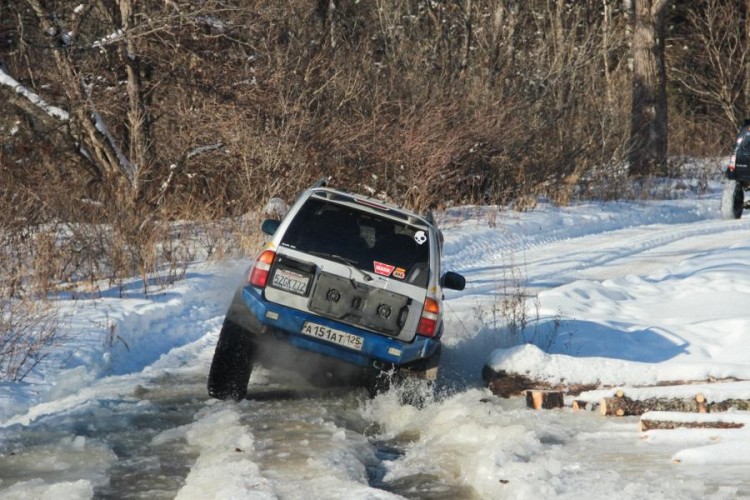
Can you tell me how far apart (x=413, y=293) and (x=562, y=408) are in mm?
1572

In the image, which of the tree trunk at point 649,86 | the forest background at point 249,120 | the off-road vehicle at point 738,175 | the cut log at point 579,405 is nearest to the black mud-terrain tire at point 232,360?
the cut log at point 579,405

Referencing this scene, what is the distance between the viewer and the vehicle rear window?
27.5ft

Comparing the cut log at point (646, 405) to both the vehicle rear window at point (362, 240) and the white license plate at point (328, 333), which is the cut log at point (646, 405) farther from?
the white license plate at point (328, 333)

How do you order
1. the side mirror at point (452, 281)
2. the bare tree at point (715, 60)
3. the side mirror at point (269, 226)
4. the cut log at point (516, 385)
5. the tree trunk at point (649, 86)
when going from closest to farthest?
the cut log at point (516, 385), the side mirror at point (269, 226), the side mirror at point (452, 281), the tree trunk at point (649, 86), the bare tree at point (715, 60)

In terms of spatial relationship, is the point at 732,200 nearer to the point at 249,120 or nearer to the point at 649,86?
the point at 649,86

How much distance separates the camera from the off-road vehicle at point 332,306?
8211 millimetres

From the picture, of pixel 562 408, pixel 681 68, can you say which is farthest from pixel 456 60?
pixel 681 68

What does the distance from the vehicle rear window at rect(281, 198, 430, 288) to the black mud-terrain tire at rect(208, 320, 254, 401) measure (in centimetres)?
79

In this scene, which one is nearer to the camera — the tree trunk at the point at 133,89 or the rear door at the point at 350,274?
the rear door at the point at 350,274

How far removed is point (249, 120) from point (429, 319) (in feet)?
34.2

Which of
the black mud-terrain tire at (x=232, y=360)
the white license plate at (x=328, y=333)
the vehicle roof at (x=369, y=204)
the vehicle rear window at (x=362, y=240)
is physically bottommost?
the black mud-terrain tire at (x=232, y=360)

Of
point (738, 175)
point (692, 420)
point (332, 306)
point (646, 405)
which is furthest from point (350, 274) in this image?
point (738, 175)

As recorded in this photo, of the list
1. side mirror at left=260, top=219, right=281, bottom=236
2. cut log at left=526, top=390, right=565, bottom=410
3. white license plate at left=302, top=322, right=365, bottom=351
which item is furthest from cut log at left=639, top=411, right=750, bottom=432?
side mirror at left=260, top=219, right=281, bottom=236

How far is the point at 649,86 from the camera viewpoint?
28.1m
